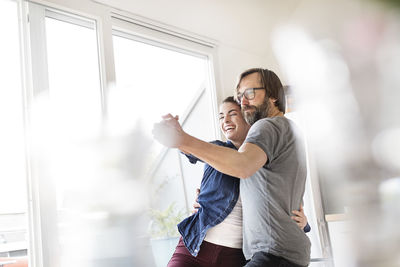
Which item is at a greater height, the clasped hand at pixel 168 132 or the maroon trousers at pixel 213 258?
the clasped hand at pixel 168 132

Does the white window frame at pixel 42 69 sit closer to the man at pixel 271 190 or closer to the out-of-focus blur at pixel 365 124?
the man at pixel 271 190

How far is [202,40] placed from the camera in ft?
10.7

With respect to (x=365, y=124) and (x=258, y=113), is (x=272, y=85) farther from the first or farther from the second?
(x=365, y=124)

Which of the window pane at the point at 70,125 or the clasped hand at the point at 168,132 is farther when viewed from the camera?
the window pane at the point at 70,125

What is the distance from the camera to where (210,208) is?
1.48 metres

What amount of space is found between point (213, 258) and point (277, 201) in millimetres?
325

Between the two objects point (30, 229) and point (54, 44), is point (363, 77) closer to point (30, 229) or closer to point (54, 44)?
point (30, 229)

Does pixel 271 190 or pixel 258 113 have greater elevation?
pixel 258 113

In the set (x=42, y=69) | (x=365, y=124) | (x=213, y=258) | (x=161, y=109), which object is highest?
(x=42, y=69)

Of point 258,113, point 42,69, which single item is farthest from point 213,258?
point 42,69

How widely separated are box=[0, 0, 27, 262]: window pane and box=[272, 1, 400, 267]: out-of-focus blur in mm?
2148

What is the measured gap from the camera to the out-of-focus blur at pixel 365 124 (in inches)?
4.7

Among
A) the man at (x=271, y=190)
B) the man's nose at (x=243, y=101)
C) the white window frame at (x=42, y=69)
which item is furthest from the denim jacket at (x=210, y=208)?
the white window frame at (x=42, y=69)

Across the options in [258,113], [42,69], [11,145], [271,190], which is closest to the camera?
[271,190]
